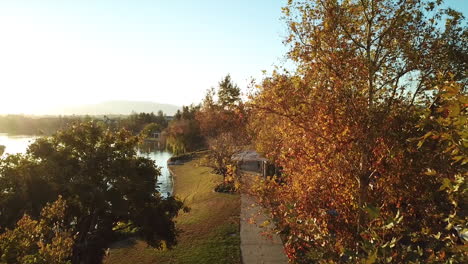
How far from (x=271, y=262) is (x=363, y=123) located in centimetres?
891

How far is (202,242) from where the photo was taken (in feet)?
58.8

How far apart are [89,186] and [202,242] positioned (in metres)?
7.15

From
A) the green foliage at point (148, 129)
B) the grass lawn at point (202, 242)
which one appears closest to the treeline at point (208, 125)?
the green foliage at point (148, 129)

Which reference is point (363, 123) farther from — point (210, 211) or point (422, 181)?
point (210, 211)

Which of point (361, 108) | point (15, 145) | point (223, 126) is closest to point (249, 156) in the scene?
point (223, 126)

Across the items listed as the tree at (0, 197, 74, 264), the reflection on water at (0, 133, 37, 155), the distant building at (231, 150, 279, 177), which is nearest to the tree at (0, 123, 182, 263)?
the tree at (0, 197, 74, 264)

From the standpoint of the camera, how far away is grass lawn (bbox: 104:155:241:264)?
53.1 ft

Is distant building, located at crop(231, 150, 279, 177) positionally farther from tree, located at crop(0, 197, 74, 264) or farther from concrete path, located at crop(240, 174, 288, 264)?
tree, located at crop(0, 197, 74, 264)

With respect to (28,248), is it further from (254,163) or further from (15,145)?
(15,145)

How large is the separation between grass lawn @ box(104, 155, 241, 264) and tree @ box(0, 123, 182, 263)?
2.15 meters

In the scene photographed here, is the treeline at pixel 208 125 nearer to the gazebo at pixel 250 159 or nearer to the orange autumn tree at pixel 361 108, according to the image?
the gazebo at pixel 250 159

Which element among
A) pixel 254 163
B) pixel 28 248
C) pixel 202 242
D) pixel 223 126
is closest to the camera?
pixel 28 248

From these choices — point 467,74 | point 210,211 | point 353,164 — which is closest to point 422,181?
point 353,164

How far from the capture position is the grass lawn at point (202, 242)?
53.1 ft
